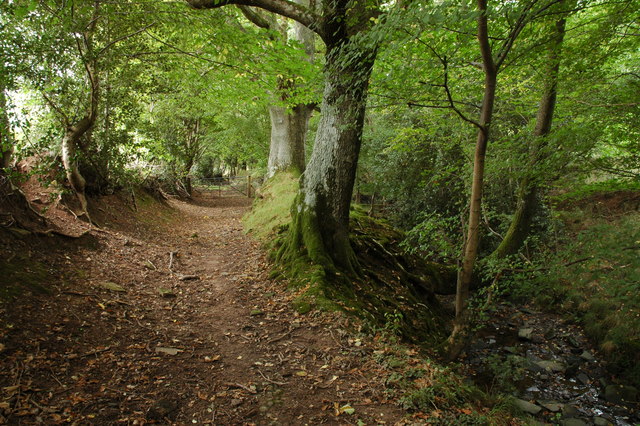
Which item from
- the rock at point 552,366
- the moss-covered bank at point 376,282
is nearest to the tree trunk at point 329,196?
the moss-covered bank at point 376,282

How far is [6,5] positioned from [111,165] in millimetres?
5389

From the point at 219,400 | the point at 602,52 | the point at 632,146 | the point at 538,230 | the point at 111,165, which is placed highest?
the point at 602,52

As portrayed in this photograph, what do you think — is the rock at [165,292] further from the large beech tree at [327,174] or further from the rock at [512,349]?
the rock at [512,349]

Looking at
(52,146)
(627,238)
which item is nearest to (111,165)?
(52,146)

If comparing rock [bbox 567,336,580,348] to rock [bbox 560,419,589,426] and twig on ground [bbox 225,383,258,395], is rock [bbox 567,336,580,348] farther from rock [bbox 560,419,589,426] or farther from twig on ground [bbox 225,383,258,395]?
twig on ground [bbox 225,383,258,395]

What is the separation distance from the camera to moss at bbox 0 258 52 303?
12.3 feet

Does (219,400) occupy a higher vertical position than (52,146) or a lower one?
lower

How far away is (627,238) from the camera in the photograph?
441cm

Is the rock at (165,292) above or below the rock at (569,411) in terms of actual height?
above

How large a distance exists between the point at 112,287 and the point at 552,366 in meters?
7.73

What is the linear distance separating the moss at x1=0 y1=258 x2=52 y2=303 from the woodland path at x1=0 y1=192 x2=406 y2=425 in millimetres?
147

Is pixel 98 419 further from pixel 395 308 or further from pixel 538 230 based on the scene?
pixel 538 230

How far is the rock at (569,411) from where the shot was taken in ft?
15.4

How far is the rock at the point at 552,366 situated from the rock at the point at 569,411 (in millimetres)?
1092
